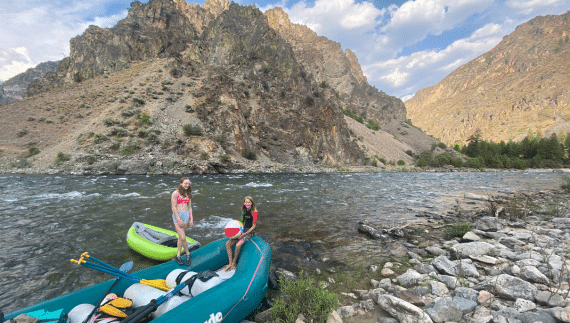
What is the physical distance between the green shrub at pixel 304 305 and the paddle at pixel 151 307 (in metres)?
1.38

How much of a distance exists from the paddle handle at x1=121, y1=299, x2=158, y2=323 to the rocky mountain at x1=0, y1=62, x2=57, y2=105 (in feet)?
411

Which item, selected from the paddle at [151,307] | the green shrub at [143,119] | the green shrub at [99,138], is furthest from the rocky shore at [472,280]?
the green shrub at [143,119]

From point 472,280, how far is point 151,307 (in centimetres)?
499

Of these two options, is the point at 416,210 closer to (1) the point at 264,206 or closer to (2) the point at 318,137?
(1) the point at 264,206

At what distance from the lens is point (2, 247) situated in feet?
20.6

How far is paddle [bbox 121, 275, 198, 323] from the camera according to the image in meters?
2.71

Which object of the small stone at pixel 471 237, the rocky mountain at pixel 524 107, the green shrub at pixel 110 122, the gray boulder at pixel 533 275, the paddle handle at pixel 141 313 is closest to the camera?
the paddle handle at pixel 141 313

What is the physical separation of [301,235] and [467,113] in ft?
779

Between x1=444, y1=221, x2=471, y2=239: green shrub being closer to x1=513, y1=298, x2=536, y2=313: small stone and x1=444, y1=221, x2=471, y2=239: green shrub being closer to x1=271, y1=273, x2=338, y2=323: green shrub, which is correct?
x1=513, y1=298, x2=536, y2=313: small stone

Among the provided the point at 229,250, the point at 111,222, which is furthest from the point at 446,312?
the point at 111,222

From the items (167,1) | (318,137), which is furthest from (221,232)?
(167,1)

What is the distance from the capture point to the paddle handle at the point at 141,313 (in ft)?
8.80

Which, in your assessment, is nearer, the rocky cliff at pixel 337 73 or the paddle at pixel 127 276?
the paddle at pixel 127 276

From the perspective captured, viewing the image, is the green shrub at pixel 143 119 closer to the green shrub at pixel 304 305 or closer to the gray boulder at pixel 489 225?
the green shrub at pixel 304 305
